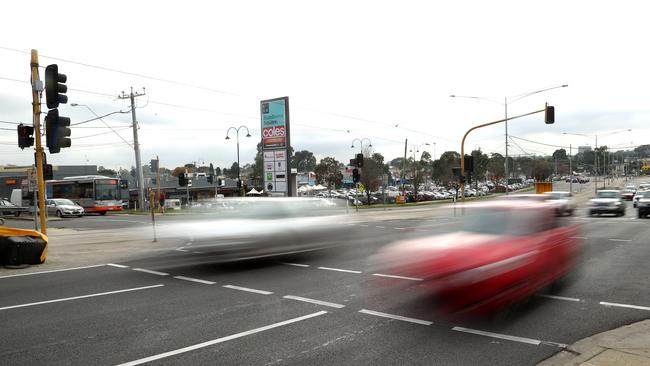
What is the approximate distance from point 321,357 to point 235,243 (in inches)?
238

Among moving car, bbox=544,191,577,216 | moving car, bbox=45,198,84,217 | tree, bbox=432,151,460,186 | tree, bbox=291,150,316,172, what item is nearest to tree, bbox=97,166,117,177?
tree, bbox=291,150,316,172

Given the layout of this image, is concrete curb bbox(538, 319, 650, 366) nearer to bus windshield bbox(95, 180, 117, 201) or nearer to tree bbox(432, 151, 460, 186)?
bus windshield bbox(95, 180, 117, 201)

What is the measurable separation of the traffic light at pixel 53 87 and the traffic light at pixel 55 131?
30 cm

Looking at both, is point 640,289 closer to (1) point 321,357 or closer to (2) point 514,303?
(2) point 514,303

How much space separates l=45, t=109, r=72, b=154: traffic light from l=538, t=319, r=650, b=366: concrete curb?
41.2 ft

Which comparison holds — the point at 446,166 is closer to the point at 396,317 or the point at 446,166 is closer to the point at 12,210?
the point at 12,210

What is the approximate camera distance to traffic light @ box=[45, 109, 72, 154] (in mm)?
12523

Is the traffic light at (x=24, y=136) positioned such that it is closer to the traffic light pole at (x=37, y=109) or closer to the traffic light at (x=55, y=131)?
the traffic light pole at (x=37, y=109)

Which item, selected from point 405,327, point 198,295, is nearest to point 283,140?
point 198,295

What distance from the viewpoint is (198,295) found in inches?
309

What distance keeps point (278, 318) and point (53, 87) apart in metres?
9.82

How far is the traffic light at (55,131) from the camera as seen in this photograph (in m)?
12.5

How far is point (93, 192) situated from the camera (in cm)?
4112

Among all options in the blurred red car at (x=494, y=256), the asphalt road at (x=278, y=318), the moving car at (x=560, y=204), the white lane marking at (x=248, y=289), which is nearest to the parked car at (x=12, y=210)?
the asphalt road at (x=278, y=318)
